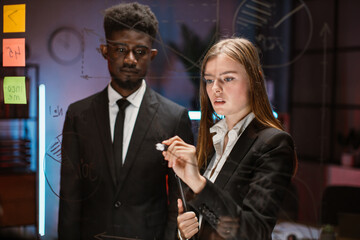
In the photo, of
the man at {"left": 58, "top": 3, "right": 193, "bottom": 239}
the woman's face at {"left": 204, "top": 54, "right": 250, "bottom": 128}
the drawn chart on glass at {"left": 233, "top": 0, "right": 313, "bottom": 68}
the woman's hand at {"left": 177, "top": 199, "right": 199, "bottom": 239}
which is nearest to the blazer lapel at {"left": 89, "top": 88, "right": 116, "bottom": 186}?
the man at {"left": 58, "top": 3, "right": 193, "bottom": 239}

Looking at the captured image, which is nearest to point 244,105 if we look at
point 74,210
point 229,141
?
point 229,141

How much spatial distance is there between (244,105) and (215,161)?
17 centimetres

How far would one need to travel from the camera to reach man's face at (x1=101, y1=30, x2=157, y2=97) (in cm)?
107

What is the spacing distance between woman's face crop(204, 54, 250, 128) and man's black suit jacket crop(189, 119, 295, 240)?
6cm

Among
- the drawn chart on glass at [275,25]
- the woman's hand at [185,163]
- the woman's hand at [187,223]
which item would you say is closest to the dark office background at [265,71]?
the drawn chart on glass at [275,25]

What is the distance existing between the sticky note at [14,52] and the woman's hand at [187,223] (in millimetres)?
677

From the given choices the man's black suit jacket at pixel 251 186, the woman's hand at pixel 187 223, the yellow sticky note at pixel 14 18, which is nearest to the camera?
the man's black suit jacket at pixel 251 186

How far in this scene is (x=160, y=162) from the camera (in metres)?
1.08

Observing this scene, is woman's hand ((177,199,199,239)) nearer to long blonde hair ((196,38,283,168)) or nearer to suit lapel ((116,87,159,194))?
suit lapel ((116,87,159,194))

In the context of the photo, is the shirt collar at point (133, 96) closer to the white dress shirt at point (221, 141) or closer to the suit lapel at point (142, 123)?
the suit lapel at point (142, 123)

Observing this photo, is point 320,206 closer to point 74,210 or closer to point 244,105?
point 244,105

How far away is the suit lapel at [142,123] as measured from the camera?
1082 mm

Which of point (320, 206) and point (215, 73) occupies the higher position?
point (215, 73)

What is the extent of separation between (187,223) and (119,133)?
1.05 feet
